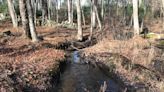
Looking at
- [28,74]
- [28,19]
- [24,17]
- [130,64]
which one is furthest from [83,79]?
[28,19]

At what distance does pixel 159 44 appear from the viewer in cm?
2147

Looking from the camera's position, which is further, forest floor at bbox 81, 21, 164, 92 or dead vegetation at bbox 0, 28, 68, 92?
forest floor at bbox 81, 21, 164, 92

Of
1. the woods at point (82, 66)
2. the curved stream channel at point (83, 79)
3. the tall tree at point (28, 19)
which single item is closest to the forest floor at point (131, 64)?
the woods at point (82, 66)

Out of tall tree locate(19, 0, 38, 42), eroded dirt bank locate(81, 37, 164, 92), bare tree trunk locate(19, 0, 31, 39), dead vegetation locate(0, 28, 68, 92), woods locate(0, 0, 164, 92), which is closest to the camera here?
dead vegetation locate(0, 28, 68, 92)

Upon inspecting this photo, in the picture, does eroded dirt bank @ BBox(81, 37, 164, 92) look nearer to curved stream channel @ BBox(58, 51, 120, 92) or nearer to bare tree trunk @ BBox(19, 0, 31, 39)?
curved stream channel @ BBox(58, 51, 120, 92)

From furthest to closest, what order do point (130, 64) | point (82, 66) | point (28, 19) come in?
point (28, 19), point (82, 66), point (130, 64)

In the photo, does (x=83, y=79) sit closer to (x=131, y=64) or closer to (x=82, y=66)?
(x=131, y=64)

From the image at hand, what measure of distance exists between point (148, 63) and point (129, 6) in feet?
126

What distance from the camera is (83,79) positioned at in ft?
46.7

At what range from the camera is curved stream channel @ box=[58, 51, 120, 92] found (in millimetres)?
12503

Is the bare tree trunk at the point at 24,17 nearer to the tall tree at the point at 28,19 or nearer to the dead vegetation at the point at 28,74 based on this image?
the tall tree at the point at 28,19

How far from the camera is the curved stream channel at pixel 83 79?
12.5 meters

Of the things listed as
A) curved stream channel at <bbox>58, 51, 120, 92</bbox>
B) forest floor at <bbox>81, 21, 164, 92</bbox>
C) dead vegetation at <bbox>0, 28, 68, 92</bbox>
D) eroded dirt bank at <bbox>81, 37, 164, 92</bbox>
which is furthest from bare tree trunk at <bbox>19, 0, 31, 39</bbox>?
dead vegetation at <bbox>0, 28, 68, 92</bbox>

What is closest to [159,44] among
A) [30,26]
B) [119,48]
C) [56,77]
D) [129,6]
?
[119,48]
